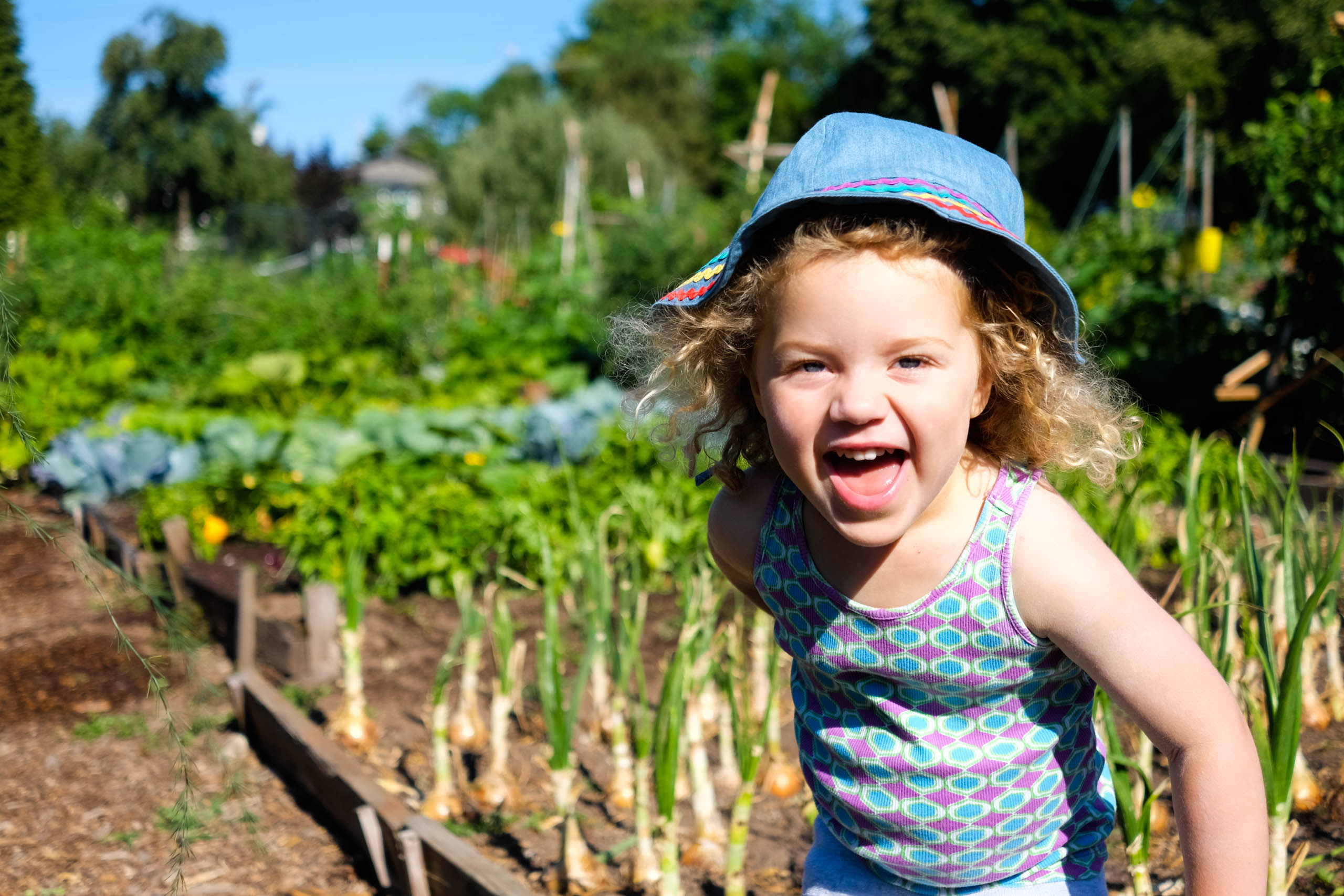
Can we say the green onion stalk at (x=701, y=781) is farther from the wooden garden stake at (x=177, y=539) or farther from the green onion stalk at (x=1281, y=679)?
the wooden garden stake at (x=177, y=539)

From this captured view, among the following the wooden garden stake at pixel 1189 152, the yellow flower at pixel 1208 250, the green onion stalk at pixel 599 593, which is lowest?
the green onion stalk at pixel 599 593

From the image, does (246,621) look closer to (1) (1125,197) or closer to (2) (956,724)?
(2) (956,724)

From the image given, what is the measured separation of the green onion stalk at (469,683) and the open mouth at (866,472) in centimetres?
154

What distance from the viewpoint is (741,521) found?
1420 mm

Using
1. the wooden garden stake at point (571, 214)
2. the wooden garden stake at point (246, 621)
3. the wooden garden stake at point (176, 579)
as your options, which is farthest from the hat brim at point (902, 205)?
the wooden garden stake at point (571, 214)

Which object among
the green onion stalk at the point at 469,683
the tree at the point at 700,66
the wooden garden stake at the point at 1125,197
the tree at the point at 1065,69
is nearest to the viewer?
the green onion stalk at the point at 469,683

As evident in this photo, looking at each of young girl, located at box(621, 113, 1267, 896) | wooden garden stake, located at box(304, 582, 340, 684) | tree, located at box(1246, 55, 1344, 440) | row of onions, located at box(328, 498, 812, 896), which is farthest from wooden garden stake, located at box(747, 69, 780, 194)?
young girl, located at box(621, 113, 1267, 896)

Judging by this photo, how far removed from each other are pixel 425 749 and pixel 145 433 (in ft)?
8.55

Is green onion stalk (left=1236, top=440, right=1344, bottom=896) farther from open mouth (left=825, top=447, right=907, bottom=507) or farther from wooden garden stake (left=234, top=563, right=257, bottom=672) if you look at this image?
wooden garden stake (left=234, top=563, right=257, bottom=672)

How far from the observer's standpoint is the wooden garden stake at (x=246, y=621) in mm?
3275

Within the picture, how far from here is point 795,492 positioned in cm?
135

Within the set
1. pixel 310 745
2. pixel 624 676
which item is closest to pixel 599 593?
pixel 624 676

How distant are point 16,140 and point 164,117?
266 inches

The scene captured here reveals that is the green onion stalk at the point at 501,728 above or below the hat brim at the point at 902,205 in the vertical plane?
below
